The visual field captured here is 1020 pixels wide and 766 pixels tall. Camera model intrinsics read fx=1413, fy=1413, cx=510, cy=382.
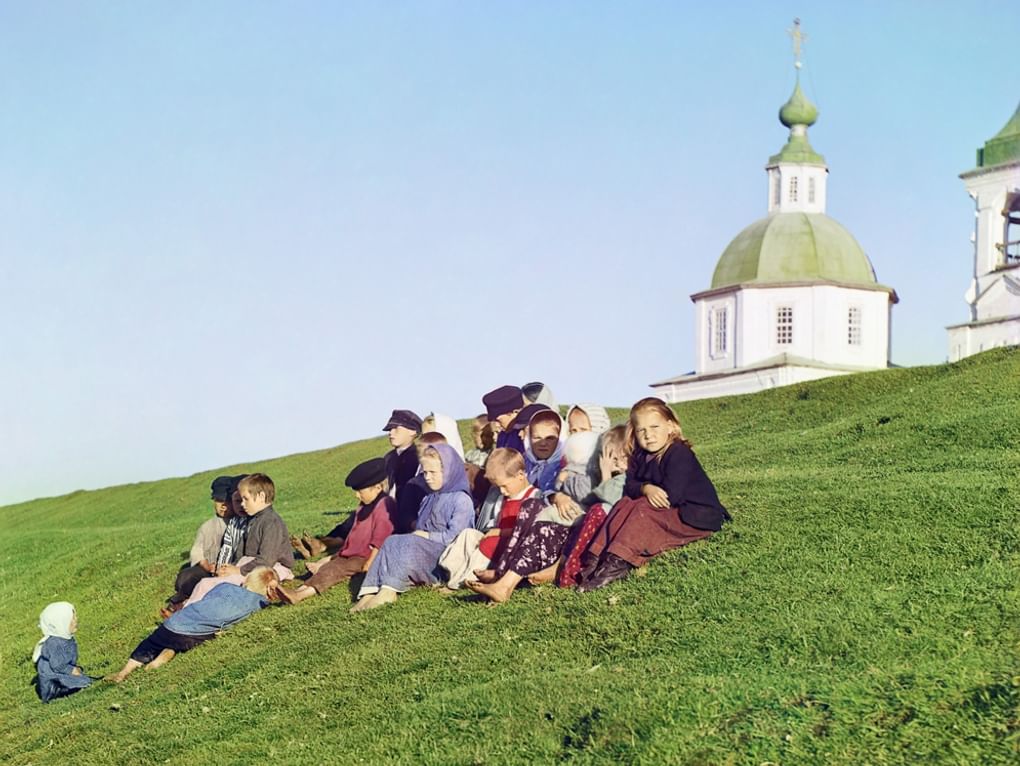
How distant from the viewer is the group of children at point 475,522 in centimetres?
1156

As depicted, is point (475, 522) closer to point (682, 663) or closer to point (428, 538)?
point (428, 538)

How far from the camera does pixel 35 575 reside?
71.9 ft

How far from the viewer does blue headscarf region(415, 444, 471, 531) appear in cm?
1308

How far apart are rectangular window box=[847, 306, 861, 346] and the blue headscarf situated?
40.8 meters

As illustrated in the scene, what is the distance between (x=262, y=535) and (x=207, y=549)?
1.62 m

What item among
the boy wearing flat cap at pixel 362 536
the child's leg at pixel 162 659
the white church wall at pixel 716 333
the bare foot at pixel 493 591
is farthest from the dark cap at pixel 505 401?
the white church wall at pixel 716 333

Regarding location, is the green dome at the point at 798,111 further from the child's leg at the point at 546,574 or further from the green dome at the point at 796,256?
the child's leg at the point at 546,574

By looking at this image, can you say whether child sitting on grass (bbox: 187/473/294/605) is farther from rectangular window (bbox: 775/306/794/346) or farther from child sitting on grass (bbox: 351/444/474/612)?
rectangular window (bbox: 775/306/794/346)

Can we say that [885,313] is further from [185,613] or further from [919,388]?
[185,613]

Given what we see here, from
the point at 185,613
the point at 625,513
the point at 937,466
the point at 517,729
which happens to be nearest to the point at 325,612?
the point at 185,613

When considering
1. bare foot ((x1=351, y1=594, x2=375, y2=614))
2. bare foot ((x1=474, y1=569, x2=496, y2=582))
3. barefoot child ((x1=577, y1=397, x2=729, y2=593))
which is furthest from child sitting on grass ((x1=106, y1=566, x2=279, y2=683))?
barefoot child ((x1=577, y1=397, x2=729, y2=593))

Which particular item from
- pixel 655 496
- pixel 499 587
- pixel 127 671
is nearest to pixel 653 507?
pixel 655 496

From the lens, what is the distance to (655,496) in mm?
11461

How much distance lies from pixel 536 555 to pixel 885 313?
1698 inches
